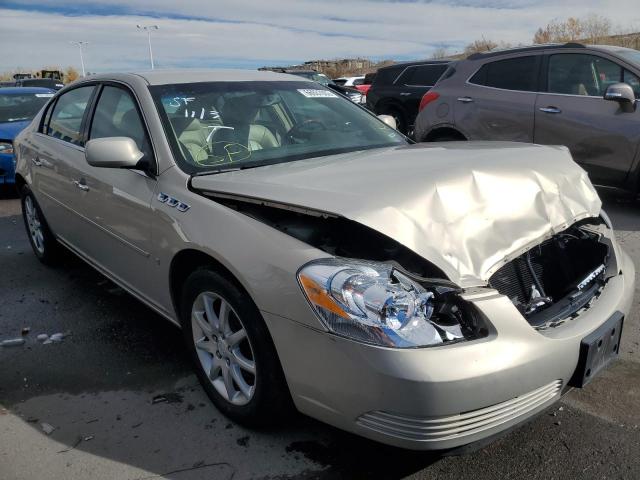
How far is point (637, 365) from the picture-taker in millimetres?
Answer: 3045

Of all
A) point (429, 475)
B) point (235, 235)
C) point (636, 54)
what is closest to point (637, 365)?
point (429, 475)

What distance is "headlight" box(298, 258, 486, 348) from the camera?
6.34ft

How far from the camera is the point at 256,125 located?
3.35 m

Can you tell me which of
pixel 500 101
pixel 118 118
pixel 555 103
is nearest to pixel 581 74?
pixel 555 103

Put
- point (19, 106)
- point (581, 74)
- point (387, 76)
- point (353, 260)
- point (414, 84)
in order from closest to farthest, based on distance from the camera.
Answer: point (353, 260) → point (581, 74) → point (19, 106) → point (414, 84) → point (387, 76)

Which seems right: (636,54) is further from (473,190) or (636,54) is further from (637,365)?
(473,190)

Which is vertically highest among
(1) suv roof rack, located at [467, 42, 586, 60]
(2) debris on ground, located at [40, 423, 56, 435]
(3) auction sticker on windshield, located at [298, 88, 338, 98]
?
(1) suv roof rack, located at [467, 42, 586, 60]

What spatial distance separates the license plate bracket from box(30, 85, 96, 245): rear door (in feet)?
10.1

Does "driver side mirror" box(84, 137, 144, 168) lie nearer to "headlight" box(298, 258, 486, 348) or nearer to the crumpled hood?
the crumpled hood

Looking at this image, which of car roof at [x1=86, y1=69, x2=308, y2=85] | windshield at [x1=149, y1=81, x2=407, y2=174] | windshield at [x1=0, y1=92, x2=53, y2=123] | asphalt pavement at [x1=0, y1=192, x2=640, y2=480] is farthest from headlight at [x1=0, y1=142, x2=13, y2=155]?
windshield at [x1=149, y1=81, x2=407, y2=174]

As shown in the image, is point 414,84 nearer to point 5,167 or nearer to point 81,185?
point 5,167

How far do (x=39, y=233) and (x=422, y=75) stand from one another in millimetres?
10017

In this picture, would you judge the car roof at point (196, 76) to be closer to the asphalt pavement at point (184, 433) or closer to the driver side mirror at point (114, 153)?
the driver side mirror at point (114, 153)

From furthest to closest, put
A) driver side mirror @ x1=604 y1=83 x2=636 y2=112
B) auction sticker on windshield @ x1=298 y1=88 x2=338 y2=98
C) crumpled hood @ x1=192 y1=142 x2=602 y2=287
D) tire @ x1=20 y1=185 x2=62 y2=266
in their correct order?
driver side mirror @ x1=604 y1=83 x2=636 y2=112
tire @ x1=20 y1=185 x2=62 y2=266
auction sticker on windshield @ x1=298 y1=88 x2=338 y2=98
crumpled hood @ x1=192 y1=142 x2=602 y2=287
